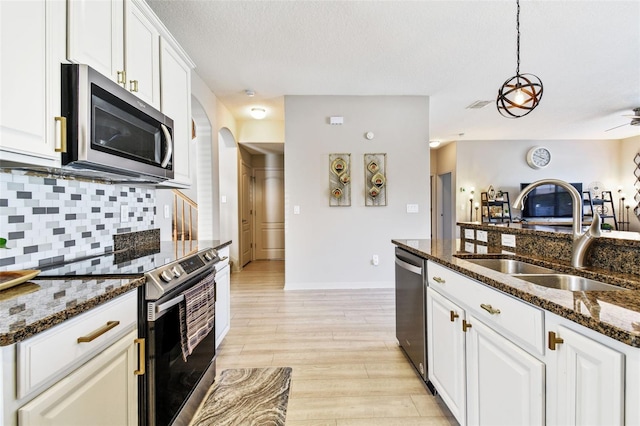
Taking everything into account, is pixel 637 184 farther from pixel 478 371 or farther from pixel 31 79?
pixel 31 79

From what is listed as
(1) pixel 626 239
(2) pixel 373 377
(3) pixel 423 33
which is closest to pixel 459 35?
(3) pixel 423 33

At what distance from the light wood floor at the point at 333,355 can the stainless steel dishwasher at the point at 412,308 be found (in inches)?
5.9

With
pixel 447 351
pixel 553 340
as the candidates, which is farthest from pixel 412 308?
pixel 553 340

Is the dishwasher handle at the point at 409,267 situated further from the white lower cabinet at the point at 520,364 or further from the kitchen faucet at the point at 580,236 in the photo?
the kitchen faucet at the point at 580,236

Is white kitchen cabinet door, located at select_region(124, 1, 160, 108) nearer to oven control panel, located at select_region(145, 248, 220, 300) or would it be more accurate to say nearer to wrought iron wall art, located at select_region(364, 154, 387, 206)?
oven control panel, located at select_region(145, 248, 220, 300)

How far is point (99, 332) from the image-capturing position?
921 millimetres

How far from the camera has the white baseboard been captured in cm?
411

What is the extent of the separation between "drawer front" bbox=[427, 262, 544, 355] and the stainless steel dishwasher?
0.30 metres

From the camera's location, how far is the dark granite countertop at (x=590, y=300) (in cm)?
69

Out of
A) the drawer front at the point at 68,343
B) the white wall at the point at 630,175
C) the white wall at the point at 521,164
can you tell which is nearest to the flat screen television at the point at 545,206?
the white wall at the point at 521,164

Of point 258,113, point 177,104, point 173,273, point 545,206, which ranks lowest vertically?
point 173,273

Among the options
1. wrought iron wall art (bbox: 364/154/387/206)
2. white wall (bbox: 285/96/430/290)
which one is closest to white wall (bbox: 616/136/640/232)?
white wall (bbox: 285/96/430/290)

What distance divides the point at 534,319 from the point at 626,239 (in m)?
0.65

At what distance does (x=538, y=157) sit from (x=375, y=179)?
5352mm
